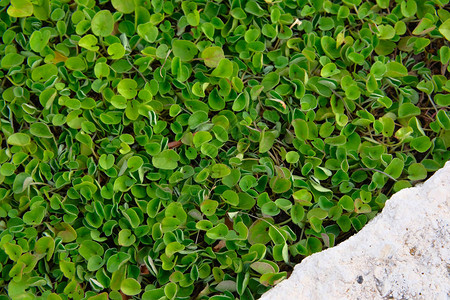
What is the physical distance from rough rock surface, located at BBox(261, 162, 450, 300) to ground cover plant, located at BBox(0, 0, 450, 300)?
0.59ft

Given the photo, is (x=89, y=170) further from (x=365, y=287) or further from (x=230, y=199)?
(x=365, y=287)

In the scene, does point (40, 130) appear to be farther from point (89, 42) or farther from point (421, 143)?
point (421, 143)

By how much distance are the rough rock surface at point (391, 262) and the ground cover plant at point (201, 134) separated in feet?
0.59

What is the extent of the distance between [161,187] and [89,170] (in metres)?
0.27

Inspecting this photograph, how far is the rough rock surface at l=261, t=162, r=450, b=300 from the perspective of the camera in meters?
1.20

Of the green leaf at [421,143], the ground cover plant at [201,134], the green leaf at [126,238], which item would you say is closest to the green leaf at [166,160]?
the ground cover plant at [201,134]

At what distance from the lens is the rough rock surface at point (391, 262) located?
1.20 meters

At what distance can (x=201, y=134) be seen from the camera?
1599 millimetres

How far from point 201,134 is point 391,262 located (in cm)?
76

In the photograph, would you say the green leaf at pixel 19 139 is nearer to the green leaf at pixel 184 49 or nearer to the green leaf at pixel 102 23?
the green leaf at pixel 102 23

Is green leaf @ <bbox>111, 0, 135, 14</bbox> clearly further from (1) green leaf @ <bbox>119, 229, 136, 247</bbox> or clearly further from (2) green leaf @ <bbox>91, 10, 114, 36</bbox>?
(1) green leaf @ <bbox>119, 229, 136, 247</bbox>

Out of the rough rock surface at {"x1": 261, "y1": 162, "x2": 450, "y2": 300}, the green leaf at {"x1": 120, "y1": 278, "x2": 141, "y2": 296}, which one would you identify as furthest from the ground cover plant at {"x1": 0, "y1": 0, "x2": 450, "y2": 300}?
the rough rock surface at {"x1": 261, "y1": 162, "x2": 450, "y2": 300}

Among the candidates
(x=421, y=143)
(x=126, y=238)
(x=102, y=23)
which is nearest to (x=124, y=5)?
(x=102, y=23)

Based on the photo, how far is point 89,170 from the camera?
1.58m
